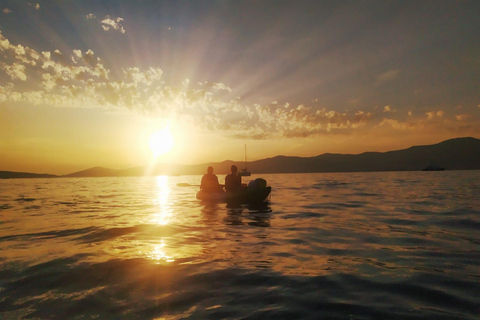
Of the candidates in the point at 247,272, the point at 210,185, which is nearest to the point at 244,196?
the point at 210,185

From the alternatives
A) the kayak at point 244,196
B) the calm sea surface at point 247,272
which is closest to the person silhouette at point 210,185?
the kayak at point 244,196

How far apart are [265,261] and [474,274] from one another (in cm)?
458

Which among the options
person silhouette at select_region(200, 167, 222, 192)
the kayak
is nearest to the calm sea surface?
the kayak

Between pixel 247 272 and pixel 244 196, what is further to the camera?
pixel 244 196

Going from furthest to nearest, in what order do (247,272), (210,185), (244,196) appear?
(210,185) → (244,196) → (247,272)

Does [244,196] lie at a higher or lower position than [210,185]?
lower

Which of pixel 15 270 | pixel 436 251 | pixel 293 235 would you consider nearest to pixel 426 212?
pixel 436 251

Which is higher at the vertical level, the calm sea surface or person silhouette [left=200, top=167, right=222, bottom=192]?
person silhouette [left=200, top=167, right=222, bottom=192]

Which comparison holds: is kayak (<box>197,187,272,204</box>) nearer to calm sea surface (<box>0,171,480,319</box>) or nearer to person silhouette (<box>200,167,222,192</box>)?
person silhouette (<box>200,167,222,192</box>)

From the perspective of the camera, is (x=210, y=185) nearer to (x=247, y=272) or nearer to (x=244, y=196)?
(x=244, y=196)

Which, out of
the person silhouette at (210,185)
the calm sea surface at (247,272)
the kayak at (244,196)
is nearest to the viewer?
the calm sea surface at (247,272)

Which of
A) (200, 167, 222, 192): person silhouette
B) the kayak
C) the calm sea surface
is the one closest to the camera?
the calm sea surface

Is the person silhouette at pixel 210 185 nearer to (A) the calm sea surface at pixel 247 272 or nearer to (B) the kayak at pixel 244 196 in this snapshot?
(B) the kayak at pixel 244 196

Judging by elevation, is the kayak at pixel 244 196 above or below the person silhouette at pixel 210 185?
below
